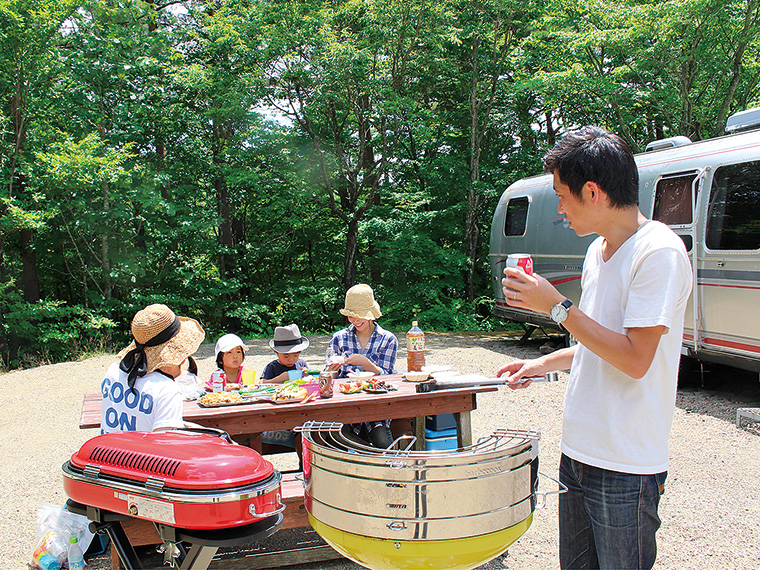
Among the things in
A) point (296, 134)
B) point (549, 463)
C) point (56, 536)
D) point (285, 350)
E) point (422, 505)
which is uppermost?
point (296, 134)

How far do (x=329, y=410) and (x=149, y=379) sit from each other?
3.76ft

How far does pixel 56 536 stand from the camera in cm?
347

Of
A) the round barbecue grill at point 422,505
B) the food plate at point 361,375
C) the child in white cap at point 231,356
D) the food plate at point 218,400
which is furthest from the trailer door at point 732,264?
the round barbecue grill at point 422,505

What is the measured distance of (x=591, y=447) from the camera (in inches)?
68.9

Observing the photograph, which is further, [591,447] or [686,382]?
[686,382]

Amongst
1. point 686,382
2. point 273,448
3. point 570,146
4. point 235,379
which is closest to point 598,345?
point 570,146

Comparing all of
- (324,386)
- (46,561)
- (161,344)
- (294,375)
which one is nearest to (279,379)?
(294,375)

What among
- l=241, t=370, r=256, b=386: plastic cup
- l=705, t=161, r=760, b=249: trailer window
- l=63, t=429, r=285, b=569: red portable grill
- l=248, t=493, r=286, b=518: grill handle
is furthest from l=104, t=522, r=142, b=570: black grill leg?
l=705, t=161, r=760, b=249: trailer window

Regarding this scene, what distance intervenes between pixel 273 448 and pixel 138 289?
10573 millimetres

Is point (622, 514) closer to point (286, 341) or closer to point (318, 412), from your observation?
point (318, 412)

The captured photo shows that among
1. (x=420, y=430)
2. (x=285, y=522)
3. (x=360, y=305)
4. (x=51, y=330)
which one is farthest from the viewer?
(x=51, y=330)

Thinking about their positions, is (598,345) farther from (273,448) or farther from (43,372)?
(43,372)

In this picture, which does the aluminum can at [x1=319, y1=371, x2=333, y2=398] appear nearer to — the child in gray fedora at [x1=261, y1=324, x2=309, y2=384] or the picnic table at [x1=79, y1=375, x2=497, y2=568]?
the picnic table at [x1=79, y1=375, x2=497, y2=568]

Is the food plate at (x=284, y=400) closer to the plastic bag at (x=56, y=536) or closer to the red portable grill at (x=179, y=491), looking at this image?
the plastic bag at (x=56, y=536)
